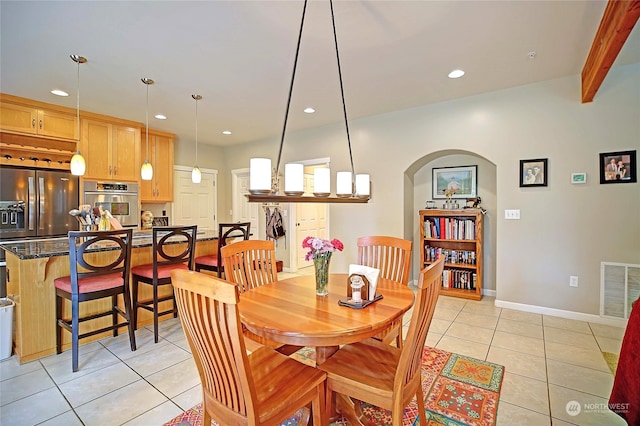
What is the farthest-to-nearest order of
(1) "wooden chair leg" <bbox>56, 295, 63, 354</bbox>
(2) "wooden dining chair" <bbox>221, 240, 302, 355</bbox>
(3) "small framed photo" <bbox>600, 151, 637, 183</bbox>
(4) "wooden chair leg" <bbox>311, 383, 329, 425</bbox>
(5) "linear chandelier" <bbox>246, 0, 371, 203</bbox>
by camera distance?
(3) "small framed photo" <bbox>600, 151, 637, 183</bbox>
(1) "wooden chair leg" <bbox>56, 295, 63, 354</bbox>
(2) "wooden dining chair" <bbox>221, 240, 302, 355</bbox>
(5) "linear chandelier" <bbox>246, 0, 371, 203</bbox>
(4) "wooden chair leg" <bbox>311, 383, 329, 425</bbox>

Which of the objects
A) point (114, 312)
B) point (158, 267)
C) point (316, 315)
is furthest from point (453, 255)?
point (114, 312)

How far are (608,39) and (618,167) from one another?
1540 mm

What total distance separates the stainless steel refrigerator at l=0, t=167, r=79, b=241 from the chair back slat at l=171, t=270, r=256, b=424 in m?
4.03

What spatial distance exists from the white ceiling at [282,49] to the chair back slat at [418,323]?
1899mm

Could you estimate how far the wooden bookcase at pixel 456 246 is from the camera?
4.04 meters

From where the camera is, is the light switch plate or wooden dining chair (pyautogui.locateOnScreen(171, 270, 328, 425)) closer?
wooden dining chair (pyautogui.locateOnScreen(171, 270, 328, 425))

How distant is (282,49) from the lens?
2705 millimetres

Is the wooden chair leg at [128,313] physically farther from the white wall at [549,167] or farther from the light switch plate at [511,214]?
the light switch plate at [511,214]

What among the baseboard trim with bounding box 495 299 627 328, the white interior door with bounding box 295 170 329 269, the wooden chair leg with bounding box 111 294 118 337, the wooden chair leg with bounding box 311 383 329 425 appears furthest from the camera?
the white interior door with bounding box 295 170 329 269

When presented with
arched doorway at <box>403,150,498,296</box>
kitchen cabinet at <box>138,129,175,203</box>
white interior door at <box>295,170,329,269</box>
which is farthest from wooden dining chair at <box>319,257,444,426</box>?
kitchen cabinet at <box>138,129,175,203</box>

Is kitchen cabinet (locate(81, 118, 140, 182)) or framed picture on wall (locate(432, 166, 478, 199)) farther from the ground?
kitchen cabinet (locate(81, 118, 140, 182))

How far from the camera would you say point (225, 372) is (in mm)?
1204

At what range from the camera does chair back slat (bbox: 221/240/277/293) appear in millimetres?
2164

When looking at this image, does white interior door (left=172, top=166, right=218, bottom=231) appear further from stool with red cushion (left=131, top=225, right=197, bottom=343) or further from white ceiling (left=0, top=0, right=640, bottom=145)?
stool with red cushion (left=131, top=225, right=197, bottom=343)
